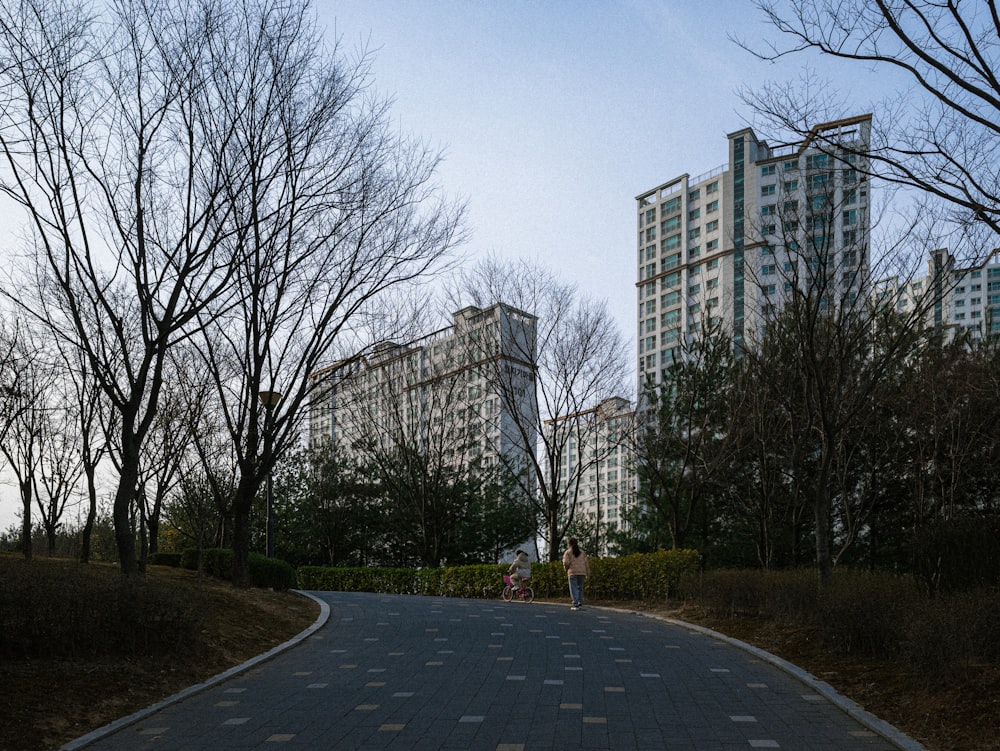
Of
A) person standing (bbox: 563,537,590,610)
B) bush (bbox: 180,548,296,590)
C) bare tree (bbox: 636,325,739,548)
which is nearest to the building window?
person standing (bbox: 563,537,590,610)

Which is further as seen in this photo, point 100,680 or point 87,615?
point 87,615

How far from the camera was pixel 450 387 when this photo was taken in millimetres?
34656

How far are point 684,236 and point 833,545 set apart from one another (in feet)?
261

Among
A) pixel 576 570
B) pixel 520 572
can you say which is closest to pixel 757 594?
pixel 576 570

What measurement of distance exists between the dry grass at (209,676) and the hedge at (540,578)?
6.96 meters

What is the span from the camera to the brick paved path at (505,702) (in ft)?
23.1

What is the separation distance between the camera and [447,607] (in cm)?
1977

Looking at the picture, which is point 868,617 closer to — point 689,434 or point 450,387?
point 689,434

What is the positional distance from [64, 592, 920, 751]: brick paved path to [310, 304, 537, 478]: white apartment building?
14.7 meters

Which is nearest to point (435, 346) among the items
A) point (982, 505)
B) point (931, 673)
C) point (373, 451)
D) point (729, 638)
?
point (373, 451)

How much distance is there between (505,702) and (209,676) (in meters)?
3.67

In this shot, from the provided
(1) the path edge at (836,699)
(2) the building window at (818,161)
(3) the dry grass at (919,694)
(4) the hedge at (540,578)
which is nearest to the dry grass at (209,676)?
(3) the dry grass at (919,694)

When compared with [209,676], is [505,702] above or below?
above

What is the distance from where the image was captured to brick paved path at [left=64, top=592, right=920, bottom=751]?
278 inches
